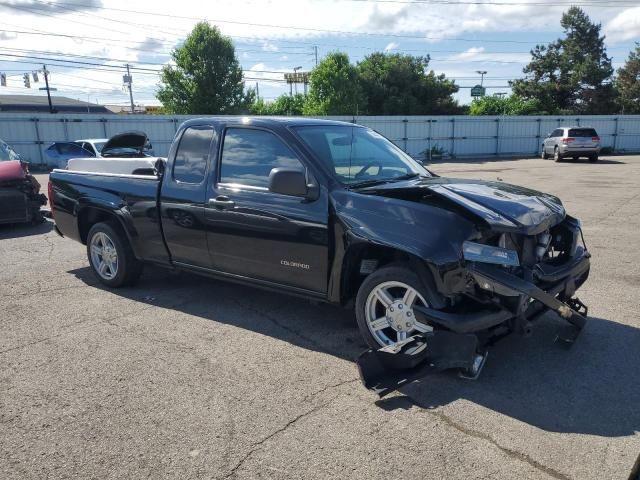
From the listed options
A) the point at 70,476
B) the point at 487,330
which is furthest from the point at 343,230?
the point at 70,476

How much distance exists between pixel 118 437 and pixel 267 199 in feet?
7.29

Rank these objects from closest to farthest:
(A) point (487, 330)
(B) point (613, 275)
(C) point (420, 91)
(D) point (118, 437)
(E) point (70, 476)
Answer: (E) point (70, 476), (D) point (118, 437), (A) point (487, 330), (B) point (613, 275), (C) point (420, 91)

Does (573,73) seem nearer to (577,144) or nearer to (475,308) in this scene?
(577,144)

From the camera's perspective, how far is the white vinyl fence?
92.9ft

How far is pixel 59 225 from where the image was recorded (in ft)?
22.2

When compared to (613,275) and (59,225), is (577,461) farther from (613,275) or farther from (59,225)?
(59,225)

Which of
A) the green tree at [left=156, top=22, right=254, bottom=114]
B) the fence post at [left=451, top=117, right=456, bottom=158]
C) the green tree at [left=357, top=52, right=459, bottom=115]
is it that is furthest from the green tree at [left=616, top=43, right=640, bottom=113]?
the green tree at [left=156, top=22, right=254, bottom=114]

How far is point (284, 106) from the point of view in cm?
5016

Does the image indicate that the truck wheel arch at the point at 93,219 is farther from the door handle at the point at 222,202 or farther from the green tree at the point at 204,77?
the green tree at the point at 204,77

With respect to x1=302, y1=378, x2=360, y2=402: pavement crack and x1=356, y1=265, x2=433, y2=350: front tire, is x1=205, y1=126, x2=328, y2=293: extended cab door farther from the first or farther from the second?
x1=302, y1=378, x2=360, y2=402: pavement crack

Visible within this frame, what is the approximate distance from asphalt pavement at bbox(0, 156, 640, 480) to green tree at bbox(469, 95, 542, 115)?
47.7m

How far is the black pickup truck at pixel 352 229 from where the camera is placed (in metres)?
3.75

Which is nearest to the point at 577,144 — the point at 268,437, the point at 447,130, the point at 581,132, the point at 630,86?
the point at 581,132

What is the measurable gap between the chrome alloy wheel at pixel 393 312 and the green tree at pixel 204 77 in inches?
1397
